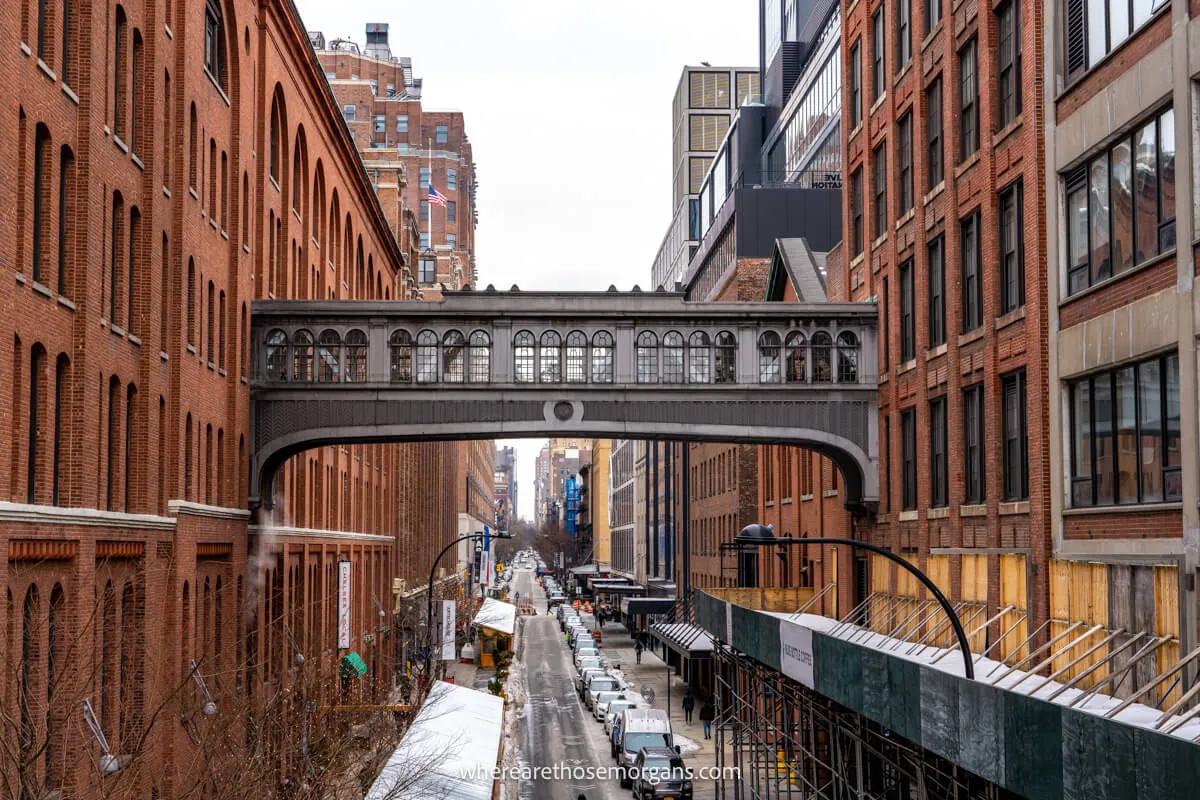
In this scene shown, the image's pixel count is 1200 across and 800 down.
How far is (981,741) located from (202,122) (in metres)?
23.0

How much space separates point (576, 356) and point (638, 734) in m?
14.6

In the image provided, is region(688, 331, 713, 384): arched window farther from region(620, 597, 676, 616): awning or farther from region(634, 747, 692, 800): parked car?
region(620, 597, 676, 616): awning

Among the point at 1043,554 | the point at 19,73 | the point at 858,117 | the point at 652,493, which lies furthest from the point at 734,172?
the point at 19,73

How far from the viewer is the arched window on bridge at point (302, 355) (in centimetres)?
4153

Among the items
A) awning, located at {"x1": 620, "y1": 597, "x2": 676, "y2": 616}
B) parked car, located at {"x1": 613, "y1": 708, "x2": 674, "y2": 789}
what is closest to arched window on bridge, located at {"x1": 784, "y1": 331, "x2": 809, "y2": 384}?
parked car, located at {"x1": 613, "y1": 708, "x2": 674, "y2": 789}

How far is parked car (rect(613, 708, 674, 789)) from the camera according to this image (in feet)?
161

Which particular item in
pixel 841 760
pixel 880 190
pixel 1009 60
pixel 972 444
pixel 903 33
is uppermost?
pixel 903 33

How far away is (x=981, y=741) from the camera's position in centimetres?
1970

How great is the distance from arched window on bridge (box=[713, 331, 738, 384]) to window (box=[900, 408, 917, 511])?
505 cm

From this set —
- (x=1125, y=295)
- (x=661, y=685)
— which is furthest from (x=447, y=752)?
(x=661, y=685)

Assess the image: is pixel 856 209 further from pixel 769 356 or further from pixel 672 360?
pixel 672 360

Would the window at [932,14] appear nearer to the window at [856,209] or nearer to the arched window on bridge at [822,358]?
the window at [856,209]

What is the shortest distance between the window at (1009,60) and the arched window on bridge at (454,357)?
1633 cm

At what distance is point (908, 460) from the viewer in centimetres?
3828
